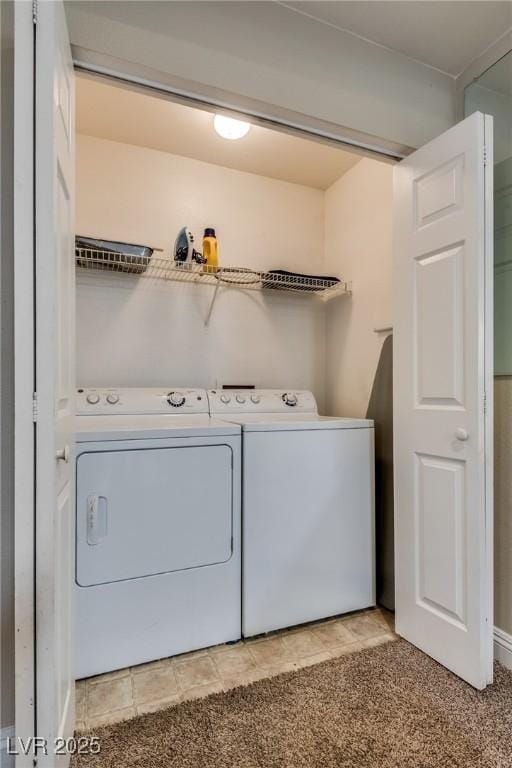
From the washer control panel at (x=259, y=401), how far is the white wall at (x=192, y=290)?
242 millimetres

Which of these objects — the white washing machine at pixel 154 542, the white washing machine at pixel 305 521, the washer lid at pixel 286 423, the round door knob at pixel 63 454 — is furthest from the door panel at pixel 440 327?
the round door knob at pixel 63 454

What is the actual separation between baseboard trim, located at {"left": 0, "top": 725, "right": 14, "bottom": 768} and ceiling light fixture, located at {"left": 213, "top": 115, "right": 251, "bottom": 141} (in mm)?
2439

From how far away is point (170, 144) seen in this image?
2.25 meters

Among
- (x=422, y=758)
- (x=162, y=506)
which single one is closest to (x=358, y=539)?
(x=422, y=758)

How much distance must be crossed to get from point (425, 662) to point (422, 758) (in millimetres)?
449

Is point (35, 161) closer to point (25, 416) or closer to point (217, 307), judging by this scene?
point (25, 416)

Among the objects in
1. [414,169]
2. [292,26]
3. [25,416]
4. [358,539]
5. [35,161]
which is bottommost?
[358,539]

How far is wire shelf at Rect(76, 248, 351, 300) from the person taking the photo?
2.02 meters

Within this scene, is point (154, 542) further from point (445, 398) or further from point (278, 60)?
point (278, 60)

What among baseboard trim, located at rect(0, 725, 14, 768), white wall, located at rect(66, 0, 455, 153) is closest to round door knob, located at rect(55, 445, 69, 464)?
baseboard trim, located at rect(0, 725, 14, 768)

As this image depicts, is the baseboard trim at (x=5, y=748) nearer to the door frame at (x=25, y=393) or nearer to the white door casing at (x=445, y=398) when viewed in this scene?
the door frame at (x=25, y=393)

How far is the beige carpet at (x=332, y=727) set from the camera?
1.12 metres

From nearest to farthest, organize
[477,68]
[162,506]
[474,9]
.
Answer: [474,9], [162,506], [477,68]

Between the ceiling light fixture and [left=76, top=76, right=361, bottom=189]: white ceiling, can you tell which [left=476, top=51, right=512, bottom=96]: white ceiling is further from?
Result: the ceiling light fixture
